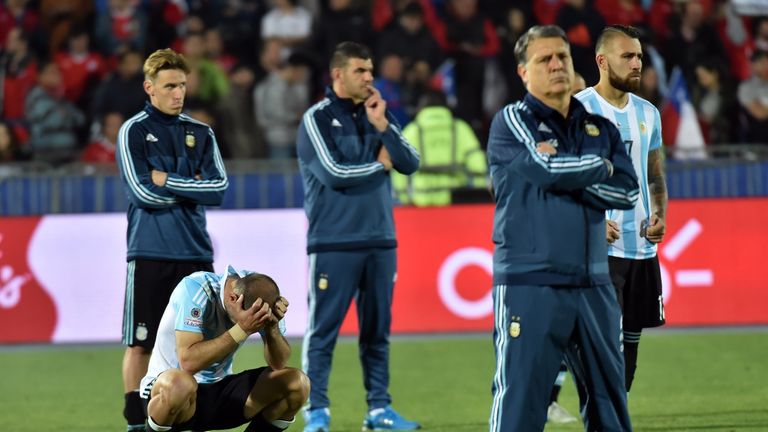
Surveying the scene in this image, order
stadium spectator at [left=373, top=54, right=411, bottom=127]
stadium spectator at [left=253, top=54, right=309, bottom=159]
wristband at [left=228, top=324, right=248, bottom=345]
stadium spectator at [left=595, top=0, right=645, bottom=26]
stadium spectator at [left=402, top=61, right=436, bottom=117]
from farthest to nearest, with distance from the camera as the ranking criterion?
stadium spectator at [left=595, top=0, right=645, bottom=26] → stadium spectator at [left=253, top=54, right=309, bottom=159] → stadium spectator at [left=373, top=54, right=411, bottom=127] → stadium spectator at [left=402, top=61, right=436, bottom=117] → wristband at [left=228, top=324, right=248, bottom=345]

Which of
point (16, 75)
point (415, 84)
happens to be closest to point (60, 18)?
point (16, 75)

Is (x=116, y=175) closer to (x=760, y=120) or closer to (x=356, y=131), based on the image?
(x=356, y=131)

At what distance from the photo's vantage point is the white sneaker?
30.0ft

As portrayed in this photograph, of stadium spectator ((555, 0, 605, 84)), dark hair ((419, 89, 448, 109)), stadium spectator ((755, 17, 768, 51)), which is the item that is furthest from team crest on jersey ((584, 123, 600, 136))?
stadium spectator ((755, 17, 768, 51))

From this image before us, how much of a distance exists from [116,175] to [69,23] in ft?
15.3

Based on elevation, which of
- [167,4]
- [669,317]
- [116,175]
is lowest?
[669,317]

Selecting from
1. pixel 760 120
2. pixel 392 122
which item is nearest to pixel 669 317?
pixel 760 120

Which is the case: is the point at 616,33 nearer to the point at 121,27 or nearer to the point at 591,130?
the point at 591,130

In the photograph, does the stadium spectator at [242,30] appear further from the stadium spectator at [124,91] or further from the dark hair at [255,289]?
the dark hair at [255,289]

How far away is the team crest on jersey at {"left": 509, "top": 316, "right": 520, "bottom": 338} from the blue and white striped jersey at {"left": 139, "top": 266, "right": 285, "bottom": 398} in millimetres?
1469

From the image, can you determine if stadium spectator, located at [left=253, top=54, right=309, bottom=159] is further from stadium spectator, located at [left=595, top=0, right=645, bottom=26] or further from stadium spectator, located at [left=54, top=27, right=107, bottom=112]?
stadium spectator, located at [left=595, top=0, right=645, bottom=26]

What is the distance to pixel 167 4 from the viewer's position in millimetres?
18484

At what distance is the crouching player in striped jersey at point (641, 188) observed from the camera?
308 inches

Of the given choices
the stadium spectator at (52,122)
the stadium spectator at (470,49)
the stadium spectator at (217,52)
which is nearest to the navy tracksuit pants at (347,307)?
the stadium spectator at (470,49)
